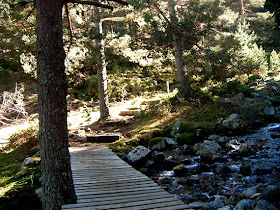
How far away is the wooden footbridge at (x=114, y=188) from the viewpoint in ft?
11.2

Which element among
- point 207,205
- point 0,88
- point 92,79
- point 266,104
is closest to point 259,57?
point 266,104

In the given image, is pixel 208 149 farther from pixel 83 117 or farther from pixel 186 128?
pixel 83 117

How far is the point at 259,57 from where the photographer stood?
56.7ft

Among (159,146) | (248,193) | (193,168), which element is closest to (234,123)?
(159,146)

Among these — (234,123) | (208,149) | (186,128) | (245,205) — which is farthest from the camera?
(186,128)

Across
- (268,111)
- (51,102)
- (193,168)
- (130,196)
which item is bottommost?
(193,168)

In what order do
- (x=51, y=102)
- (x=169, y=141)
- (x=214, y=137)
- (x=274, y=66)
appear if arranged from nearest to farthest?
1. (x=51, y=102)
2. (x=214, y=137)
3. (x=169, y=141)
4. (x=274, y=66)

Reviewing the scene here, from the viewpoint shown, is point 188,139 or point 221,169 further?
point 188,139

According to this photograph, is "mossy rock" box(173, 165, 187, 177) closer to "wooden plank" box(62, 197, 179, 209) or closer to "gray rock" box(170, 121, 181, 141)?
"wooden plank" box(62, 197, 179, 209)

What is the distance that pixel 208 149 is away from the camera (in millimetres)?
7086

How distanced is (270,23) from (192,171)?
25639 millimetres

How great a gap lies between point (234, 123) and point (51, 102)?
297 inches

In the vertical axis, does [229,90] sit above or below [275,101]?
above

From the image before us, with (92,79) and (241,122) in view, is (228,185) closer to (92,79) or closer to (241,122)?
(241,122)
